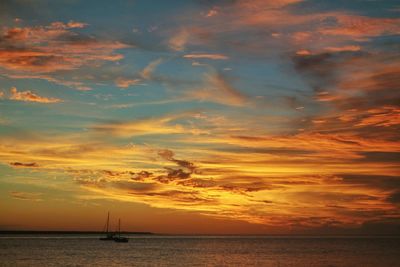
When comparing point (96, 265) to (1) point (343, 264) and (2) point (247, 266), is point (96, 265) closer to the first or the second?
(2) point (247, 266)

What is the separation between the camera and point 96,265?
91688 mm

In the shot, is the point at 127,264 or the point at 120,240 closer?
the point at 127,264

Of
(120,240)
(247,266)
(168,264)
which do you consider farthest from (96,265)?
(120,240)

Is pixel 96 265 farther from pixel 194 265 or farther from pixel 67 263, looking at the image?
pixel 194 265

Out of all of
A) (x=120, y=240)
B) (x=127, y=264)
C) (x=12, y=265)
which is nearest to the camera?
Result: (x=12, y=265)

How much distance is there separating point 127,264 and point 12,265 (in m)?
20.9

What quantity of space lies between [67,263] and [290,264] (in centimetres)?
4438

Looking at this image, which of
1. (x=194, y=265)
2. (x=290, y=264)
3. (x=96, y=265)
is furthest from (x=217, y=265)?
(x=96, y=265)

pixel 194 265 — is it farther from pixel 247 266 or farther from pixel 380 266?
pixel 380 266

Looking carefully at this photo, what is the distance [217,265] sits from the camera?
3735 inches

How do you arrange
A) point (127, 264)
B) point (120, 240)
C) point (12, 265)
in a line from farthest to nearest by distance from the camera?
point (120, 240)
point (127, 264)
point (12, 265)

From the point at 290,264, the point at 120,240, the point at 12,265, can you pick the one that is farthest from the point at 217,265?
the point at 120,240

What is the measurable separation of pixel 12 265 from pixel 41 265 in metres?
5.07

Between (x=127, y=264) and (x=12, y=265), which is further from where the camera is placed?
(x=127, y=264)
